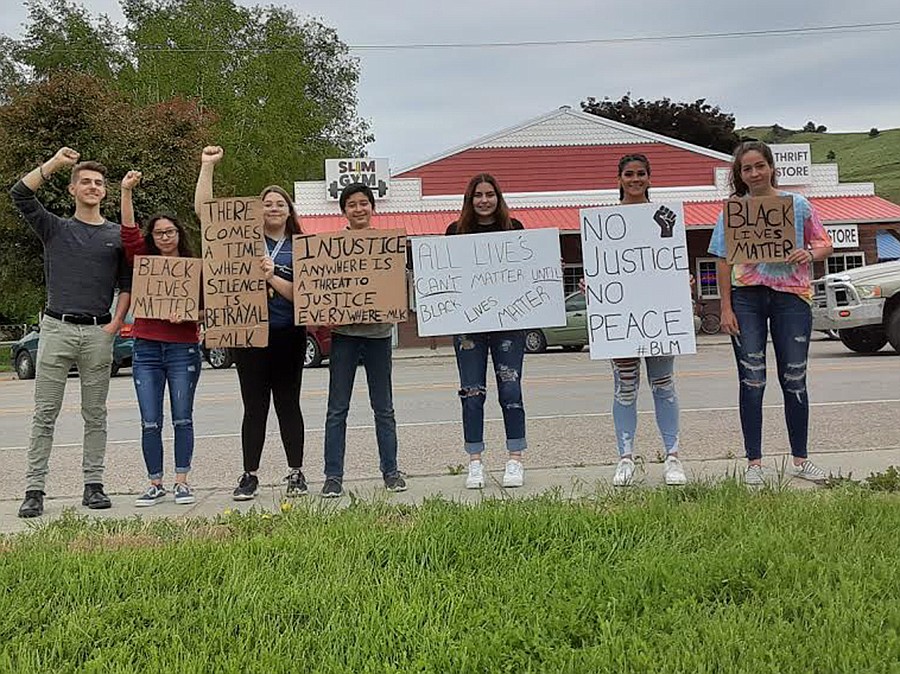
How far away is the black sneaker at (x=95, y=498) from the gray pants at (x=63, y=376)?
27 cm

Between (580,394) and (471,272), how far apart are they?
626 cm

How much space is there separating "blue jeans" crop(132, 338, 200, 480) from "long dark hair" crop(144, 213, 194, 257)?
0.64m

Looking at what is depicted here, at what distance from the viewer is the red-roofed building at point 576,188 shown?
27188mm

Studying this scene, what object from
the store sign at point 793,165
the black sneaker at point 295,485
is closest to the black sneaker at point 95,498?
the black sneaker at point 295,485

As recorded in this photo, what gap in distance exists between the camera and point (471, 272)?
237 inches

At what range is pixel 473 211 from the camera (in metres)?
5.95

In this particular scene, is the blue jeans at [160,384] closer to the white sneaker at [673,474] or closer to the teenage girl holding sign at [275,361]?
the teenage girl holding sign at [275,361]

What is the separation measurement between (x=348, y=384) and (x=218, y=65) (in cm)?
3546

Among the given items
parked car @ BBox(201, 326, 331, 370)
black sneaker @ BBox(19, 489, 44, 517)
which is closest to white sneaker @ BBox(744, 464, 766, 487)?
black sneaker @ BBox(19, 489, 44, 517)

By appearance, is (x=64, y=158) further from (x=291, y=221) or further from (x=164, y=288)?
(x=291, y=221)

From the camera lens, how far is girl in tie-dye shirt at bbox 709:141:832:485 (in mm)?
5461

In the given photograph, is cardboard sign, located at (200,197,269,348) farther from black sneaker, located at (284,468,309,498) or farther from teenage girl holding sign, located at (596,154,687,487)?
teenage girl holding sign, located at (596,154,687,487)

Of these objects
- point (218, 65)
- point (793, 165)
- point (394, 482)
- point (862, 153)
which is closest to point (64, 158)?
point (394, 482)

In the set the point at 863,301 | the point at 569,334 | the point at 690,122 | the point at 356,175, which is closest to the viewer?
the point at 863,301
